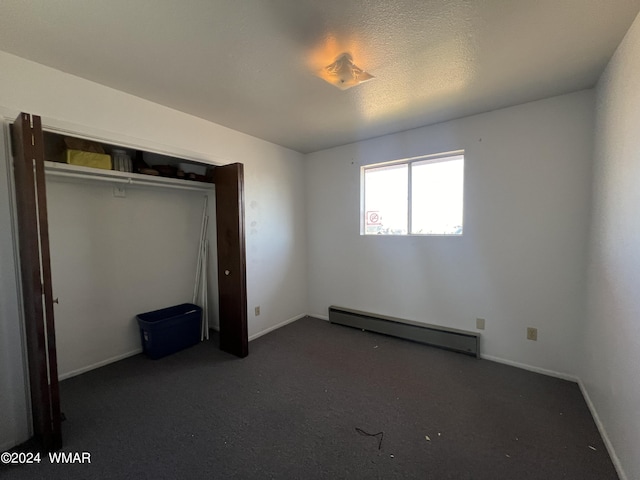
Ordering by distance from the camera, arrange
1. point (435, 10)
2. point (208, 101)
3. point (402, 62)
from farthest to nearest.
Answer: point (208, 101), point (402, 62), point (435, 10)

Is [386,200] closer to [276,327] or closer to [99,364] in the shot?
[276,327]

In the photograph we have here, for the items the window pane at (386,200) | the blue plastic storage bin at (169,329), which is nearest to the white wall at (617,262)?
the window pane at (386,200)

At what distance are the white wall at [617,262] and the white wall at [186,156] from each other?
312 centimetres

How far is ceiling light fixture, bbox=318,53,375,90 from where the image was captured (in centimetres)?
167

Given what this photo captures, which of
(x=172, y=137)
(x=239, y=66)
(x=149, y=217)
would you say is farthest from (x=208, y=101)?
(x=149, y=217)

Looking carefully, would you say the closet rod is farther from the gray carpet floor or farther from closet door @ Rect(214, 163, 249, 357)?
the gray carpet floor

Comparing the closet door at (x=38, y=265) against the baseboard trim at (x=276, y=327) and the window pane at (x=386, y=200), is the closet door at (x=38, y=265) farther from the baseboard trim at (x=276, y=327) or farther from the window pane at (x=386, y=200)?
the window pane at (x=386, y=200)

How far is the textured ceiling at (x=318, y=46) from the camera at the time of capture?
132 cm

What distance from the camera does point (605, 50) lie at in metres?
1.65

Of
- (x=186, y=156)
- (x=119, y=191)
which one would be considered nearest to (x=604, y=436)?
(x=186, y=156)

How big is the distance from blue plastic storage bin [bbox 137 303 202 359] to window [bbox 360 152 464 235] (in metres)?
2.40

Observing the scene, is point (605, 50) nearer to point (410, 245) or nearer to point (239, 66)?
point (410, 245)

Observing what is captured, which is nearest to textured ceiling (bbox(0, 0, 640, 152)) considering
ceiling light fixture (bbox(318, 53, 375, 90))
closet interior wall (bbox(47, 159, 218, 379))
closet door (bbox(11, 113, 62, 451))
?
ceiling light fixture (bbox(318, 53, 375, 90))

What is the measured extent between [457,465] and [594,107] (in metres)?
2.84
